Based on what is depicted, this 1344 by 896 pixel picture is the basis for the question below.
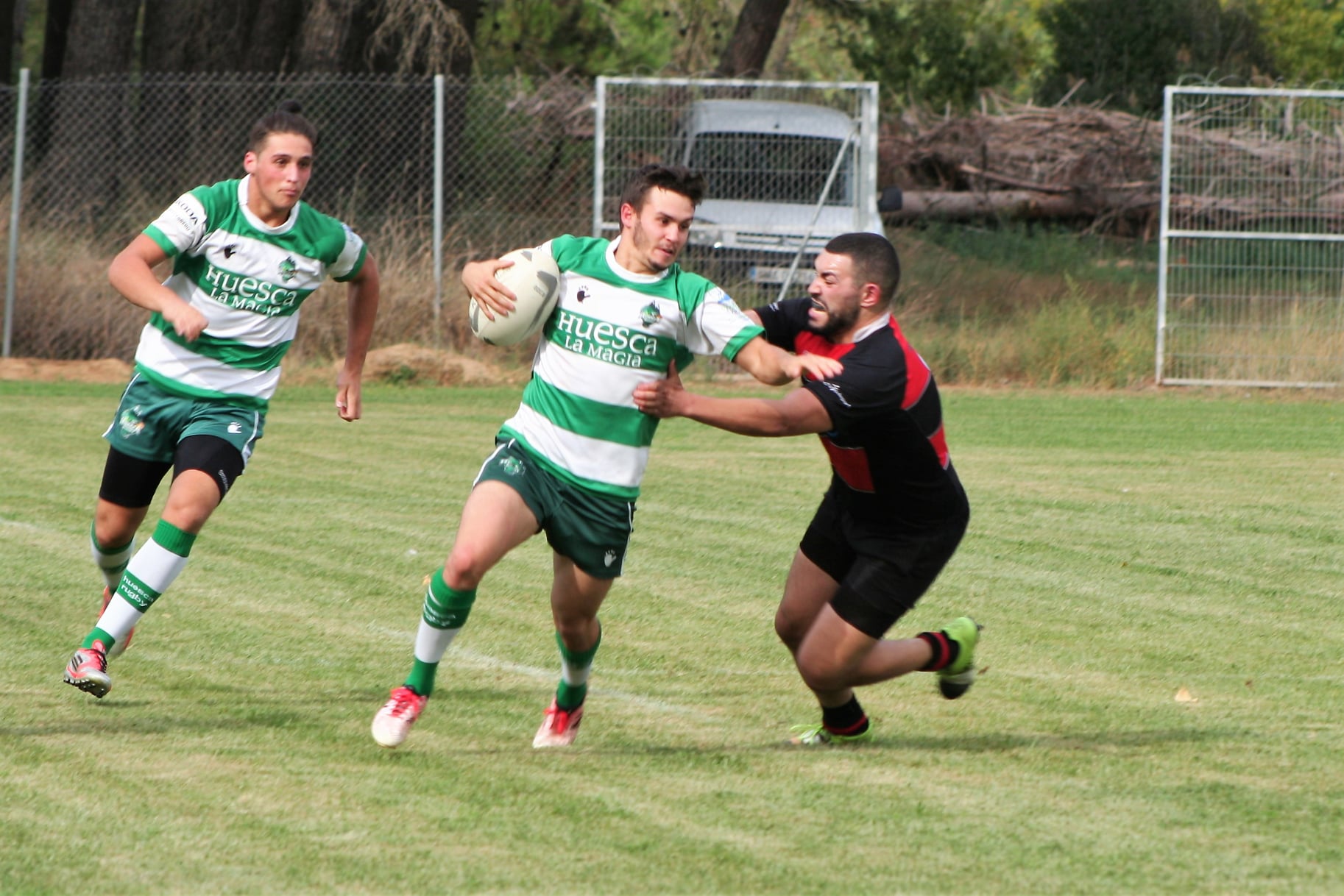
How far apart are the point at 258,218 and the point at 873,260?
90.3 inches

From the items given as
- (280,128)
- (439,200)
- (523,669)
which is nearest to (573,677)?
(523,669)

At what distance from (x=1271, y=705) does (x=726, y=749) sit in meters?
1.99

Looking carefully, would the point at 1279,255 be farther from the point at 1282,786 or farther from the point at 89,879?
the point at 89,879

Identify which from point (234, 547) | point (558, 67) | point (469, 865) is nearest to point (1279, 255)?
point (234, 547)

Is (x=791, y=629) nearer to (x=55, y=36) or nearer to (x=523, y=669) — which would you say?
(x=523, y=669)

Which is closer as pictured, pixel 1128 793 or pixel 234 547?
pixel 1128 793

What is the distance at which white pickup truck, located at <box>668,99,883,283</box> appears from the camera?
17.3 metres

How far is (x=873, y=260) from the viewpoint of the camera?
18.1 feet

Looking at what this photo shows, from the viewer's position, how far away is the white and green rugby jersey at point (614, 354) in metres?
5.42

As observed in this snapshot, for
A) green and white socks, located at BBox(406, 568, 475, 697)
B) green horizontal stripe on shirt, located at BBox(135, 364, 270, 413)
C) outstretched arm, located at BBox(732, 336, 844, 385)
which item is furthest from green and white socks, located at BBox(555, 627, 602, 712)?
green horizontal stripe on shirt, located at BBox(135, 364, 270, 413)

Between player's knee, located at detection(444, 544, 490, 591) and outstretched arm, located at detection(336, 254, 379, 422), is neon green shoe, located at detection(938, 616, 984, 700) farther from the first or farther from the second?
outstretched arm, located at detection(336, 254, 379, 422)

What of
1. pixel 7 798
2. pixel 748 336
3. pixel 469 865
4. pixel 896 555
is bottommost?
pixel 7 798

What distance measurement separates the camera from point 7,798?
4840 millimetres

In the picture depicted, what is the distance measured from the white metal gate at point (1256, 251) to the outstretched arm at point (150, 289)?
12083 millimetres
